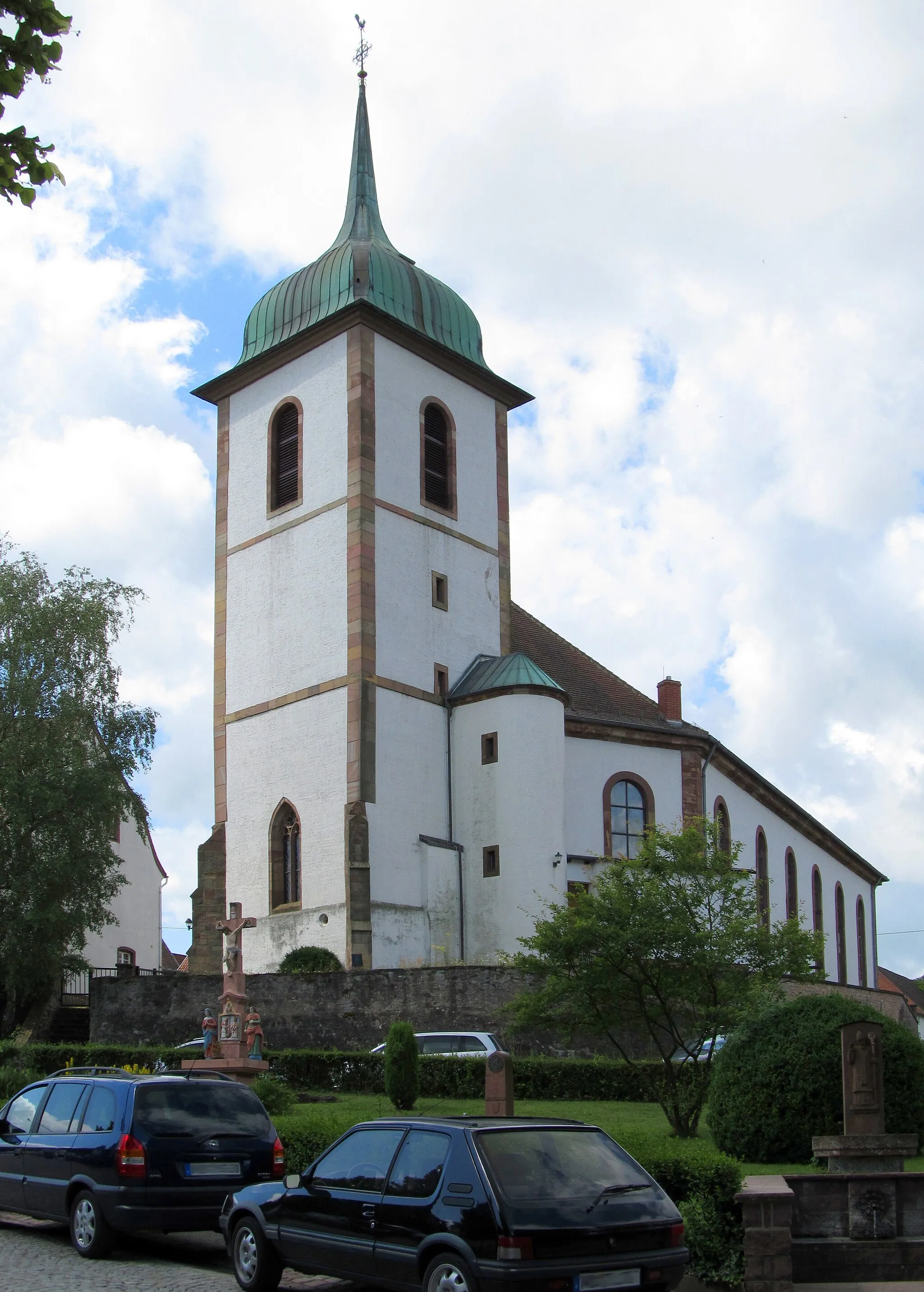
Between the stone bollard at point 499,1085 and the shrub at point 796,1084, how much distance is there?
2282 mm

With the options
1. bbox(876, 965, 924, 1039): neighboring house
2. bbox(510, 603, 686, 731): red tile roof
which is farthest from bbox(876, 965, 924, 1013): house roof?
bbox(510, 603, 686, 731): red tile roof

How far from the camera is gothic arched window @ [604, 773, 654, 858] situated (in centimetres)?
3891

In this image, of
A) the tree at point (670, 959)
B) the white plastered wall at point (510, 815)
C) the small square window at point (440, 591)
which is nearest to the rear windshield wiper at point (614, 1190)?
the tree at point (670, 959)

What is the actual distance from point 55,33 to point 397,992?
2310 cm

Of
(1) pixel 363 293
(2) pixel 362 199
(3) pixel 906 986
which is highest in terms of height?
(2) pixel 362 199

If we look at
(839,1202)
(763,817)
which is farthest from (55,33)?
Answer: (763,817)

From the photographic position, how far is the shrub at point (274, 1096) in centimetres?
2164

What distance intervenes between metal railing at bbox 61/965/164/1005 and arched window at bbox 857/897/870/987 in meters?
26.7

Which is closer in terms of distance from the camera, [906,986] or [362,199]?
[362,199]

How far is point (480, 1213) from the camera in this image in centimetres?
947

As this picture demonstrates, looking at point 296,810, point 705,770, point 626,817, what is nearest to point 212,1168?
point 296,810

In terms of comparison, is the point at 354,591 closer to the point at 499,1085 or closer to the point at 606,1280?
the point at 499,1085

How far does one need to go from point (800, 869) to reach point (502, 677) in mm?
19233

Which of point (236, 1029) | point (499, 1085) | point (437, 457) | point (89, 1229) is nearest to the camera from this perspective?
point (89, 1229)
